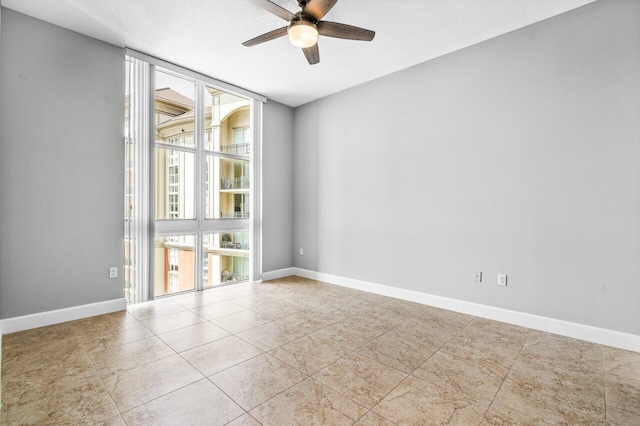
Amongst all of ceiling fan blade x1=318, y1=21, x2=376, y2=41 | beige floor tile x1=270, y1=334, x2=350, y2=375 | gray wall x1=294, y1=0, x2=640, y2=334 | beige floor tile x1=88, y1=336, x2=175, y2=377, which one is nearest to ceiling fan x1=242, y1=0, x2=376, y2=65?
ceiling fan blade x1=318, y1=21, x2=376, y2=41

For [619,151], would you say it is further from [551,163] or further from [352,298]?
[352,298]

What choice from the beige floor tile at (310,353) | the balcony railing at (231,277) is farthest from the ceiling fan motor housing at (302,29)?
the balcony railing at (231,277)

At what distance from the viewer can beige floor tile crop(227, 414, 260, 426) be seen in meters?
1.77

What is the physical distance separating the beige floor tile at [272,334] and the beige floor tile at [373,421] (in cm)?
114

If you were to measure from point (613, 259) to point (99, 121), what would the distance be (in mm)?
5572

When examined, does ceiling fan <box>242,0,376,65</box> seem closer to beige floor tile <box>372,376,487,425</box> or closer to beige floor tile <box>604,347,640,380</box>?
beige floor tile <box>372,376,487,425</box>

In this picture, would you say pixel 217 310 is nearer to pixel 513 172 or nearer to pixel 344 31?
pixel 344 31

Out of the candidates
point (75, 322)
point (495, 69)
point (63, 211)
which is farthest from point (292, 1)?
point (75, 322)

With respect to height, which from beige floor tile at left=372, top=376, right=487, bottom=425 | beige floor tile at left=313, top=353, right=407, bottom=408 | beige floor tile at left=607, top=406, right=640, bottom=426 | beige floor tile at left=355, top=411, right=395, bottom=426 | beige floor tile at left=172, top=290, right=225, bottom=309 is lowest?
beige floor tile at left=607, top=406, right=640, bottom=426

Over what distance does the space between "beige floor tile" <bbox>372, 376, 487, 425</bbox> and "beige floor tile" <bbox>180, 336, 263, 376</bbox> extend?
3.96 ft

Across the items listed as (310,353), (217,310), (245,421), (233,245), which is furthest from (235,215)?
(245,421)

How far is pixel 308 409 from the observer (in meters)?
1.91

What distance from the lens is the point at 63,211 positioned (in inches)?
130

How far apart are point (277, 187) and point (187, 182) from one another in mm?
1620
